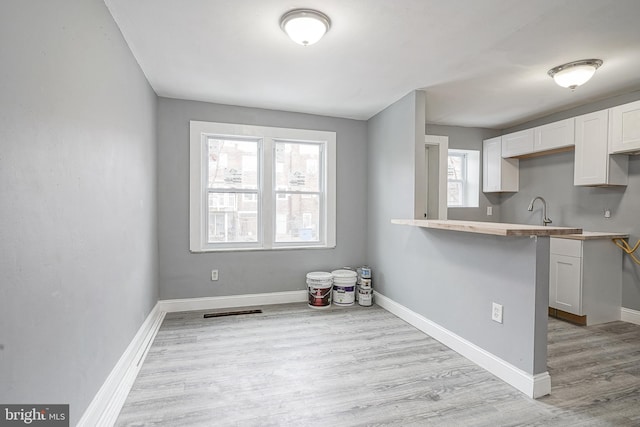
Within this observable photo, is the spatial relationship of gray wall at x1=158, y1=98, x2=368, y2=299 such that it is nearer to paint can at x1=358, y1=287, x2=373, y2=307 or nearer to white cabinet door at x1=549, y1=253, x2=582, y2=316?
paint can at x1=358, y1=287, x2=373, y2=307

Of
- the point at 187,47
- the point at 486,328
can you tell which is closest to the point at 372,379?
the point at 486,328

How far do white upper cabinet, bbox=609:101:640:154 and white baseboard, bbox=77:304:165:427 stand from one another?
15.2 ft

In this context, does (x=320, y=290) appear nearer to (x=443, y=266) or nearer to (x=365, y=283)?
(x=365, y=283)

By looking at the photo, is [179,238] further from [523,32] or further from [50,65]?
[523,32]

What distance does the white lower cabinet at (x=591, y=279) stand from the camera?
318 centimetres

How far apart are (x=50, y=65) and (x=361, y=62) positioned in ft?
6.68

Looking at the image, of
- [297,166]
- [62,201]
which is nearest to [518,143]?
[297,166]

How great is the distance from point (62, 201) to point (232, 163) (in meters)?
2.47

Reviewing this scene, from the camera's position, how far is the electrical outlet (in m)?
2.21

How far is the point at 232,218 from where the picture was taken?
3740 mm

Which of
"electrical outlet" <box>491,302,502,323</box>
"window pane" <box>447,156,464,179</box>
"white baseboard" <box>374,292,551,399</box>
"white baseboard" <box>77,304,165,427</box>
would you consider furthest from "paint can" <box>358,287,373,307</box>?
"white baseboard" <box>77,304,165,427</box>

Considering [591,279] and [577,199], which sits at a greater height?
[577,199]

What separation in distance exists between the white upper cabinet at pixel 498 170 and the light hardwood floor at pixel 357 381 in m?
2.00
